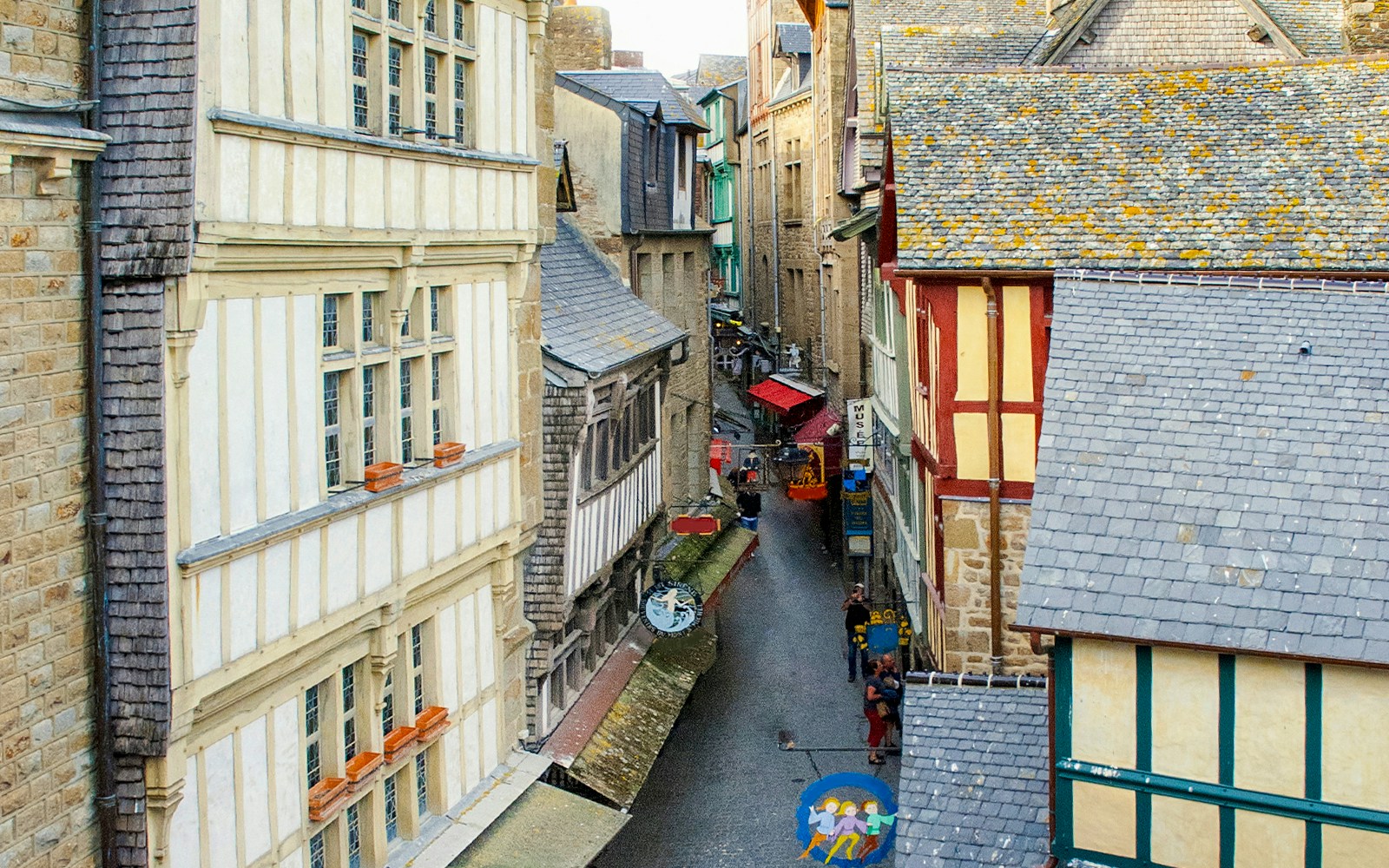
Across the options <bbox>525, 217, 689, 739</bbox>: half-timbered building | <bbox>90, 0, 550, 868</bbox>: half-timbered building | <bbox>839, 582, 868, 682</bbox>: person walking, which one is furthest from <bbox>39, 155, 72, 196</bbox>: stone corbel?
<bbox>839, 582, 868, 682</bbox>: person walking

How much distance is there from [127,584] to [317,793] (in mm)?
2396

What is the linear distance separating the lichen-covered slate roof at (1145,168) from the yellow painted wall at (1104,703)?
5.96 metres

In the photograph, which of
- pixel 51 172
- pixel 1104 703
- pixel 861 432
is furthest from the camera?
pixel 861 432

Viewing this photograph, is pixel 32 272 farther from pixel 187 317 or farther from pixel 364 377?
pixel 364 377

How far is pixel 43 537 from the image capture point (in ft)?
24.0

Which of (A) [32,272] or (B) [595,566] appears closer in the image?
(A) [32,272]

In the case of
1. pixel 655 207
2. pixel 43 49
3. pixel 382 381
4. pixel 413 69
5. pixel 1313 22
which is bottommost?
pixel 382 381

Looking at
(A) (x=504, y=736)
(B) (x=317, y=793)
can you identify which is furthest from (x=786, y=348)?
(B) (x=317, y=793)

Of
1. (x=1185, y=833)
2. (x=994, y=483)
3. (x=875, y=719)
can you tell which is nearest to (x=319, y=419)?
(x=1185, y=833)

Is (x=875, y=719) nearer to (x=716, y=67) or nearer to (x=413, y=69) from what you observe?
(x=413, y=69)

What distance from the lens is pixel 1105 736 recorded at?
320 inches

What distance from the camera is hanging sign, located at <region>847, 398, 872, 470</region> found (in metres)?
23.8

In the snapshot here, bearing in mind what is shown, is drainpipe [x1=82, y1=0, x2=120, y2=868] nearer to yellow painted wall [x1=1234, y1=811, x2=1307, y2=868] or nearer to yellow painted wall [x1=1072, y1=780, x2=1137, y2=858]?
yellow painted wall [x1=1072, y1=780, x2=1137, y2=858]

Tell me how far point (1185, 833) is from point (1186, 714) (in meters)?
0.65
